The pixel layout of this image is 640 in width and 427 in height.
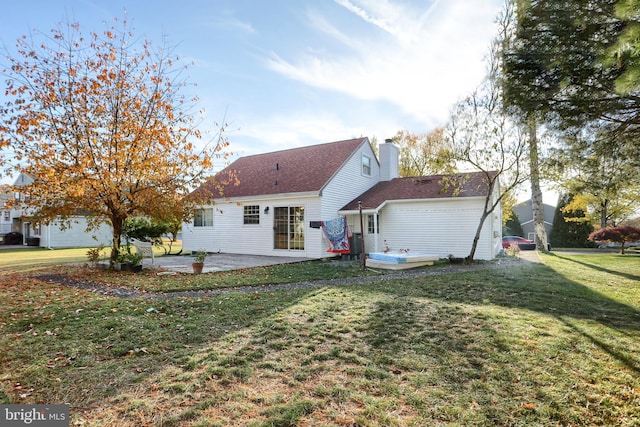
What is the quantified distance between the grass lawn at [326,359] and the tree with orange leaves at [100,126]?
4.06 meters

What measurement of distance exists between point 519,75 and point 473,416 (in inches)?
207

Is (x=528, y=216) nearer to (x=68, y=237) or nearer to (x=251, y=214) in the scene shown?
(x=251, y=214)

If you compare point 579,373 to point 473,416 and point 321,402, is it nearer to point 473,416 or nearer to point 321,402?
point 473,416

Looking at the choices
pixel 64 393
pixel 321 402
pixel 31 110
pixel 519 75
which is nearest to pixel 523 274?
pixel 519 75

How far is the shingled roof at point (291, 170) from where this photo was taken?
49.8 feet

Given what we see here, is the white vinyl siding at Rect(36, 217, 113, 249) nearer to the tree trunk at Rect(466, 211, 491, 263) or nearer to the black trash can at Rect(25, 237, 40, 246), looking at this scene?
the black trash can at Rect(25, 237, 40, 246)

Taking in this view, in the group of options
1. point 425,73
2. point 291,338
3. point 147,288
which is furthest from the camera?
point 425,73

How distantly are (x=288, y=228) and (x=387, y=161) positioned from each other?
702 centimetres

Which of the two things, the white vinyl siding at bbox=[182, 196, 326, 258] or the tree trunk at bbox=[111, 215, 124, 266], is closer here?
the tree trunk at bbox=[111, 215, 124, 266]

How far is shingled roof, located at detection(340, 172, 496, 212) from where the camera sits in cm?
1362

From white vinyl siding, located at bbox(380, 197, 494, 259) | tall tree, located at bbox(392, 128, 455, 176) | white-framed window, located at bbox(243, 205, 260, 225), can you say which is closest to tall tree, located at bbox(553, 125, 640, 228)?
white vinyl siding, located at bbox(380, 197, 494, 259)

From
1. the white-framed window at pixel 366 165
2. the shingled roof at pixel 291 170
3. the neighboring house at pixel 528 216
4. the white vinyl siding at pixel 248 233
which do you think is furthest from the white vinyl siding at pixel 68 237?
the neighboring house at pixel 528 216

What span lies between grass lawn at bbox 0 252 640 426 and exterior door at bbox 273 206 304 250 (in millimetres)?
8406

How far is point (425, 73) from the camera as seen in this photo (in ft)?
36.0
